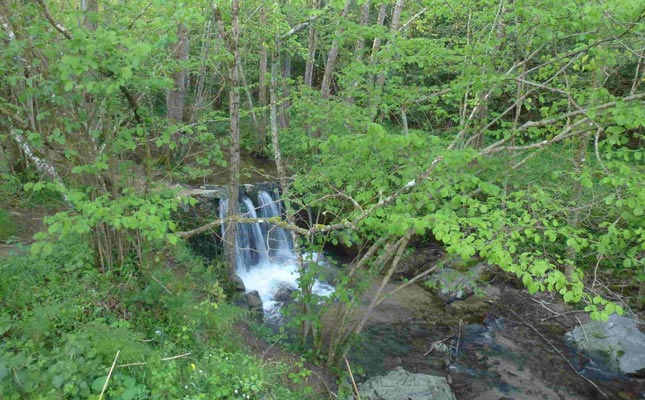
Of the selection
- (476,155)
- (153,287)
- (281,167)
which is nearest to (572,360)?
(476,155)

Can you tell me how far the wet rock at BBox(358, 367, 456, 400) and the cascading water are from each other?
3.09 metres

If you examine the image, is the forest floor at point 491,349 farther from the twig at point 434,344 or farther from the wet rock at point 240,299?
the wet rock at point 240,299

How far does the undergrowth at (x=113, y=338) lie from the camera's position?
3.15m

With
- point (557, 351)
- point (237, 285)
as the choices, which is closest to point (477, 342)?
point (557, 351)

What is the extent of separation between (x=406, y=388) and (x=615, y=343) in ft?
13.0

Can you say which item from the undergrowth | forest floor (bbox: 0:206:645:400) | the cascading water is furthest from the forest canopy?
the cascading water

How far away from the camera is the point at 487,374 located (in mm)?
6617

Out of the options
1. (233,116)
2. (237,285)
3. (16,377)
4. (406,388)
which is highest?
(233,116)

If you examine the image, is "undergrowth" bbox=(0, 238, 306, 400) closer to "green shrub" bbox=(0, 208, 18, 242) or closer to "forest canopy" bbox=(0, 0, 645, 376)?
"forest canopy" bbox=(0, 0, 645, 376)

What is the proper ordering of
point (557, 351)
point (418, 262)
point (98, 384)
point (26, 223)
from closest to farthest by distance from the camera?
point (98, 384) < point (26, 223) < point (557, 351) < point (418, 262)

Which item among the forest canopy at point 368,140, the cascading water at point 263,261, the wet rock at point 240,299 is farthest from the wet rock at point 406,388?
the cascading water at point 263,261

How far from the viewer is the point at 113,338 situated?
3.56 metres

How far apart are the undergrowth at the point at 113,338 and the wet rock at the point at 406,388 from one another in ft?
4.65

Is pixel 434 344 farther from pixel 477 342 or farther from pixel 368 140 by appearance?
pixel 368 140
